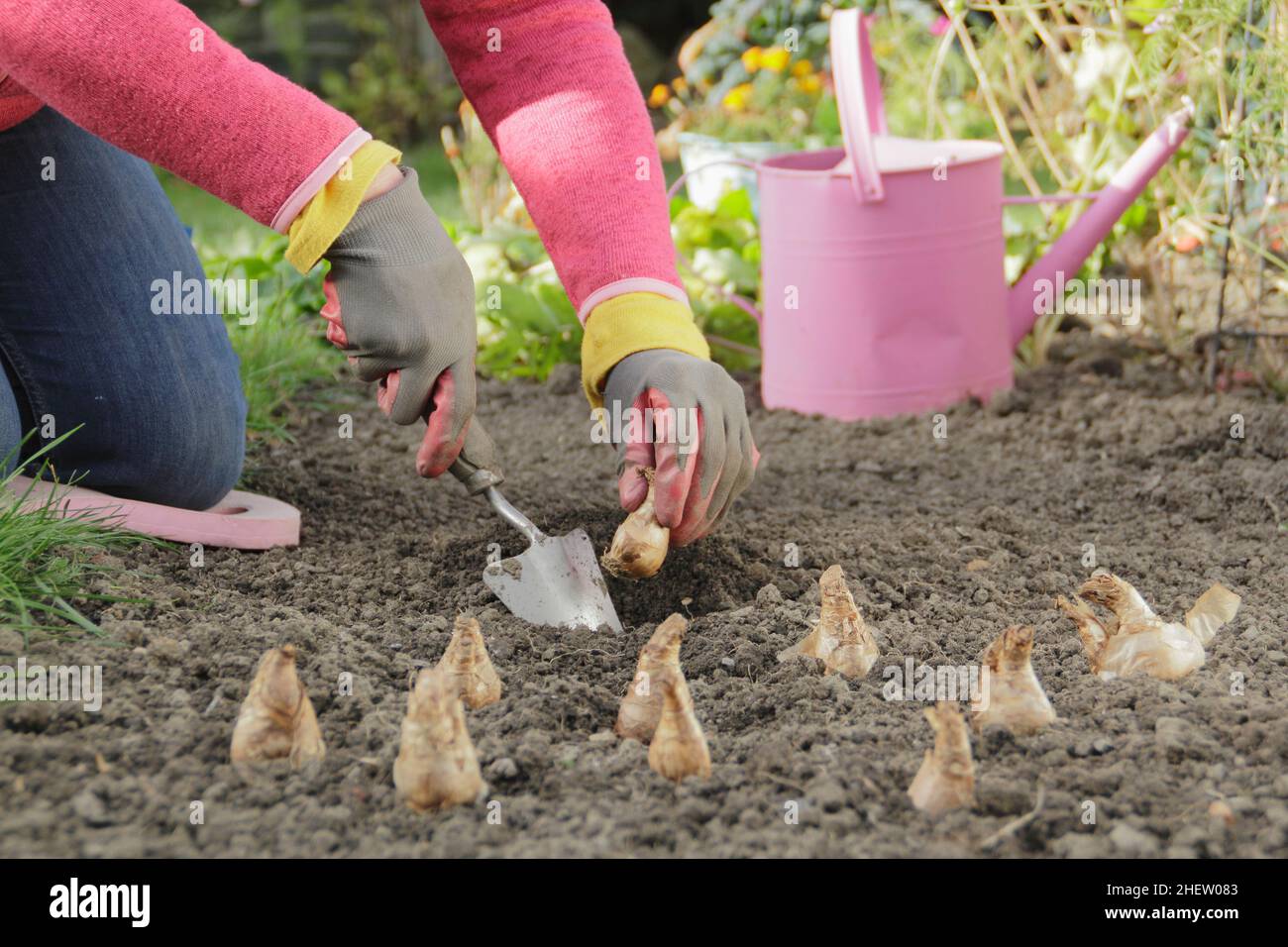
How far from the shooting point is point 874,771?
113cm

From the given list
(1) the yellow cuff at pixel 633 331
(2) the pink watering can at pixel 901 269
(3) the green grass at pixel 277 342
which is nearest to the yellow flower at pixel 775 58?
(3) the green grass at pixel 277 342

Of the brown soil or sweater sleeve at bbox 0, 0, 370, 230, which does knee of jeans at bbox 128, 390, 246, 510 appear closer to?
the brown soil

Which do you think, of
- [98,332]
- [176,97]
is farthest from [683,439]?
[98,332]

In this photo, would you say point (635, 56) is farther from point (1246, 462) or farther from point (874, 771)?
point (874, 771)

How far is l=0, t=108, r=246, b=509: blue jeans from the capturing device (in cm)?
183

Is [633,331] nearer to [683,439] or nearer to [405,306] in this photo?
[683,439]

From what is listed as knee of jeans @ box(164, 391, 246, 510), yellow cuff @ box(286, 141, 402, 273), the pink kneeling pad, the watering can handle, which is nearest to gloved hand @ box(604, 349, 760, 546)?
yellow cuff @ box(286, 141, 402, 273)

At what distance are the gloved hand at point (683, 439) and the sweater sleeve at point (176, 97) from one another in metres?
0.40

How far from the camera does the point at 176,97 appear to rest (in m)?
1.28

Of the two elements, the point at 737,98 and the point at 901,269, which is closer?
the point at 901,269

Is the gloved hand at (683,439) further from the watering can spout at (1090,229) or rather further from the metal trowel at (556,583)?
the watering can spout at (1090,229)

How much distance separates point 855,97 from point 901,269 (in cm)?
36

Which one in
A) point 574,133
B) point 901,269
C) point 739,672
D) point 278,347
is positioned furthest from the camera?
point 278,347
